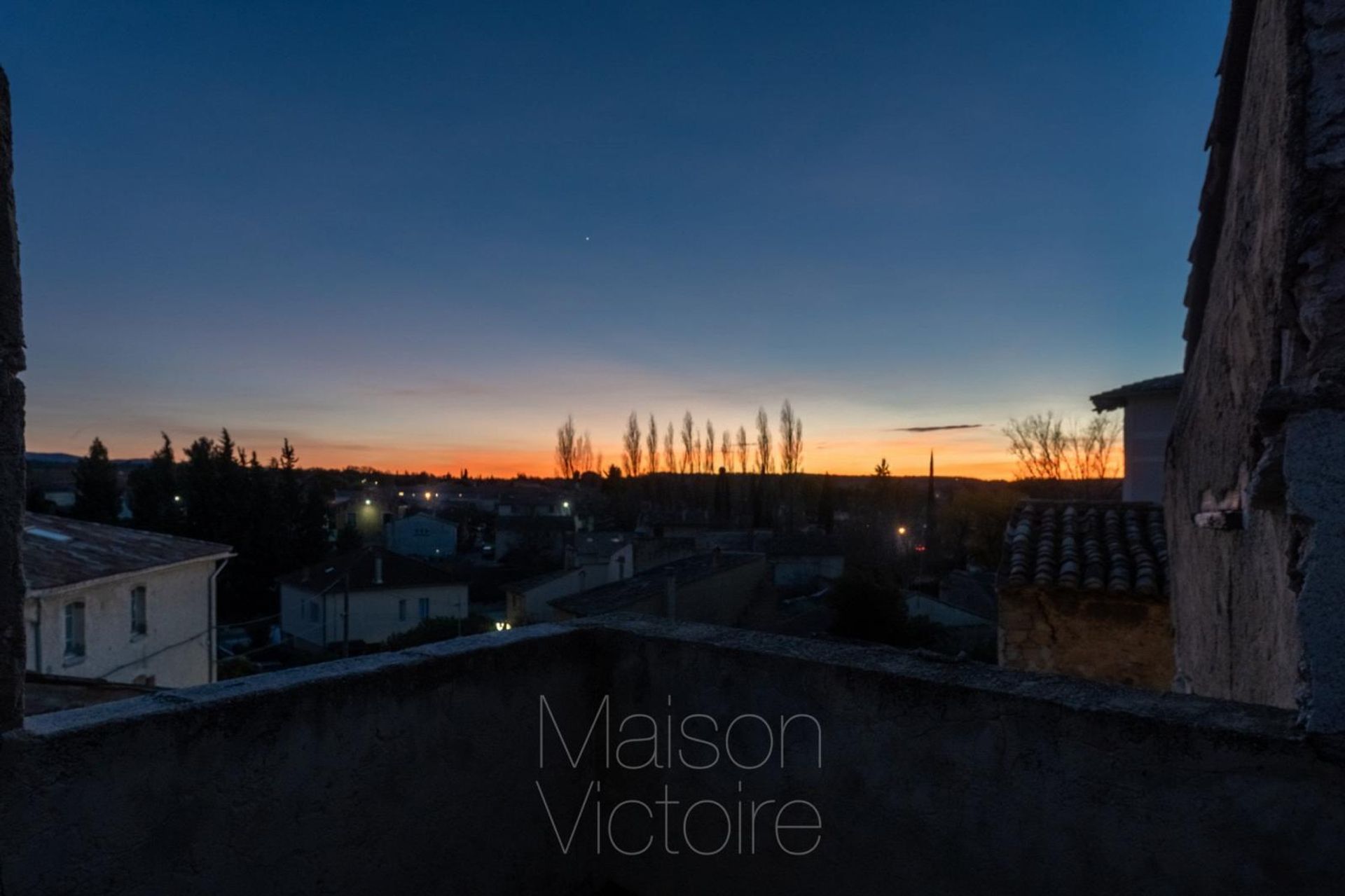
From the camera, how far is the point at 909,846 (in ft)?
6.40

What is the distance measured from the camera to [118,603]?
1243 cm

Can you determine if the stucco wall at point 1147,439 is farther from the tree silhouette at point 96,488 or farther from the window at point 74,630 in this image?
the tree silhouette at point 96,488

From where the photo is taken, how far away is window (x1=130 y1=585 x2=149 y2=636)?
12.9 metres

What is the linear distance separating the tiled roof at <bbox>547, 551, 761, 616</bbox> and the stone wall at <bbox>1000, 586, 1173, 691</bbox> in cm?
1257

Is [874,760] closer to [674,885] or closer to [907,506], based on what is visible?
[674,885]

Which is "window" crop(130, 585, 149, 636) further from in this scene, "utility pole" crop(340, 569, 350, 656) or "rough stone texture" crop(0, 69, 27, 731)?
"rough stone texture" crop(0, 69, 27, 731)

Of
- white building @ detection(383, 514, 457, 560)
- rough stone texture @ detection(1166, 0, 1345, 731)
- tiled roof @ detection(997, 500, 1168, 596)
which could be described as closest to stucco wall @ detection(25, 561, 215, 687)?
tiled roof @ detection(997, 500, 1168, 596)

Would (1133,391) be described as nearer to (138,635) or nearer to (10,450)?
(10,450)

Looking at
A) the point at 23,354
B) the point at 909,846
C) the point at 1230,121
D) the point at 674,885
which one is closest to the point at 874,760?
the point at 909,846

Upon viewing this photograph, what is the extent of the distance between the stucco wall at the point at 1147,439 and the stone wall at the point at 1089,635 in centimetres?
585

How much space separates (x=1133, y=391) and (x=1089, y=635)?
256 inches

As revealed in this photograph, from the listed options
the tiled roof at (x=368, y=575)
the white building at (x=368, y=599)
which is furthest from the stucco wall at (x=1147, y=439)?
the tiled roof at (x=368, y=575)

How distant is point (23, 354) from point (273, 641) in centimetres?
2880

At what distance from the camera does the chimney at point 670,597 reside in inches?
750
